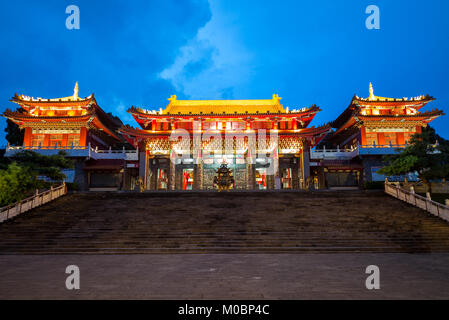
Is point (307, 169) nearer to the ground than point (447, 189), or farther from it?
farther from it

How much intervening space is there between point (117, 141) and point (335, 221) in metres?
32.5

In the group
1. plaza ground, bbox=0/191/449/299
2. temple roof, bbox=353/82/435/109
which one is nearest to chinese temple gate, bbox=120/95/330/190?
temple roof, bbox=353/82/435/109

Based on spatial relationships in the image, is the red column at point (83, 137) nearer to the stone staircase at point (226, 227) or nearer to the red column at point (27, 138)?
the red column at point (27, 138)

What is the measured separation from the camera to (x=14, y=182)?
46.3 ft

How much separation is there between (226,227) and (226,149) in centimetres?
1493

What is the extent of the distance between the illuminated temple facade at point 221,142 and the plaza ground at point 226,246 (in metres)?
7.72

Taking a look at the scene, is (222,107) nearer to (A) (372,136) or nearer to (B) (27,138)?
(A) (372,136)

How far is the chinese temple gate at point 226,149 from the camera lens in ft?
84.7

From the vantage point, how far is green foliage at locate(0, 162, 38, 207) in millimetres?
13875

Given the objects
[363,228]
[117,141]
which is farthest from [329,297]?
[117,141]

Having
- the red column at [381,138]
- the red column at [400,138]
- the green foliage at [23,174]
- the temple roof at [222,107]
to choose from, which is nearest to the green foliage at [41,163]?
the green foliage at [23,174]

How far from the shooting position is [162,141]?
26.9 metres

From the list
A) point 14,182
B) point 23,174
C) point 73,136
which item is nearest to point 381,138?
point 23,174
